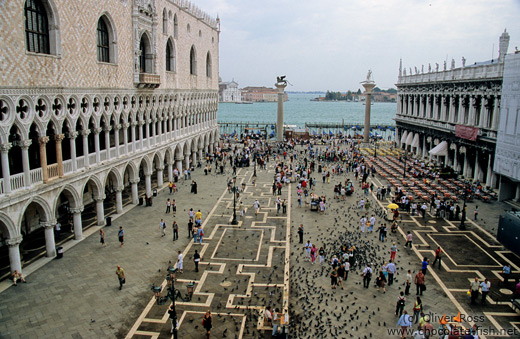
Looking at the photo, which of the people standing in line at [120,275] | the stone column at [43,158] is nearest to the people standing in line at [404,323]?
the people standing in line at [120,275]

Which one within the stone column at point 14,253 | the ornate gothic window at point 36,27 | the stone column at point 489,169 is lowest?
the stone column at point 14,253

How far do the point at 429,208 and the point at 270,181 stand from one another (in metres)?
13.0

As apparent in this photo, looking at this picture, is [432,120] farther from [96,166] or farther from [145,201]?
[96,166]

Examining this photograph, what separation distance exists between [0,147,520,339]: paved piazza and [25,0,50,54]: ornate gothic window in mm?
9319

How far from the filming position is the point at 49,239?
59.1 feet

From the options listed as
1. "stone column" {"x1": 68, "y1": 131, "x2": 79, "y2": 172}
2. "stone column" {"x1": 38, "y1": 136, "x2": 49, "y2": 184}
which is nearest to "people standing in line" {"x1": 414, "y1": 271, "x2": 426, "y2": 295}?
"stone column" {"x1": 38, "y1": 136, "x2": 49, "y2": 184}

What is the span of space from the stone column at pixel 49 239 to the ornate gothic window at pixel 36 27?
24.9 ft

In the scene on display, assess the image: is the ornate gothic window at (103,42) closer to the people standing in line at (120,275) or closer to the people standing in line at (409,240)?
the people standing in line at (120,275)

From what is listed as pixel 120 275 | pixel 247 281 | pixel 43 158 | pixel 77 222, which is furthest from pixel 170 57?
pixel 247 281

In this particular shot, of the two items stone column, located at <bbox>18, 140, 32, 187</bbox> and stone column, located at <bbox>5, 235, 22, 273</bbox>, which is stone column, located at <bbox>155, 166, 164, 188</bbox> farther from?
stone column, located at <bbox>5, 235, 22, 273</bbox>

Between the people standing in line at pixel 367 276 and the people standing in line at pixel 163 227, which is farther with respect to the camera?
the people standing in line at pixel 163 227

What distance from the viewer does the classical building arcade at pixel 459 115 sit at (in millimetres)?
30547

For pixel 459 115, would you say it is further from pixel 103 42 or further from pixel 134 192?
pixel 103 42

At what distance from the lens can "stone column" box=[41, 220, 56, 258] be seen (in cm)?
1789
